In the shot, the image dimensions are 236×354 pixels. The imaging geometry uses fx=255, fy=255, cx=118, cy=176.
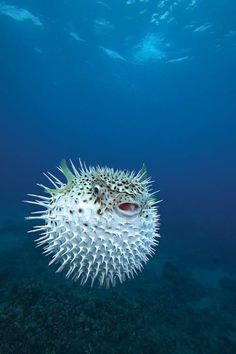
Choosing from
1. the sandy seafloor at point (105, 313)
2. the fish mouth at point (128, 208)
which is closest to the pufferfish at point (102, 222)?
the fish mouth at point (128, 208)

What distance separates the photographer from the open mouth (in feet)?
6.47

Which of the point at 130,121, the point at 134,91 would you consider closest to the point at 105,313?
the point at 134,91

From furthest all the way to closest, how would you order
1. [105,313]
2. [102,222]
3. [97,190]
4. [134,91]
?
[134,91] < [105,313] < [97,190] < [102,222]

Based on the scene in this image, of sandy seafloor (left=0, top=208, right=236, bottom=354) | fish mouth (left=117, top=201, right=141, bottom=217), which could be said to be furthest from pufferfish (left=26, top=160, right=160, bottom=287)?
sandy seafloor (left=0, top=208, right=236, bottom=354)

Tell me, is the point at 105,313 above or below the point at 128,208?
below

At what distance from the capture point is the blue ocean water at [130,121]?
7.16 meters

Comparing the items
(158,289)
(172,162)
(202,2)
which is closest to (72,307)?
(158,289)

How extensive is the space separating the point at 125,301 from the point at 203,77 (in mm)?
36506

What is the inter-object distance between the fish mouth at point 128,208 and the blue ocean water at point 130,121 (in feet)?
18.3

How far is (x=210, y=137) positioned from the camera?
72688 millimetres

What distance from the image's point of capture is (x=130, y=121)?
250 feet

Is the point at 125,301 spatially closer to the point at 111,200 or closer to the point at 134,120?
the point at 111,200

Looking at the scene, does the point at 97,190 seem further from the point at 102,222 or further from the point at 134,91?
the point at 134,91

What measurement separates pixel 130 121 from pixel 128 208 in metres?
76.3
